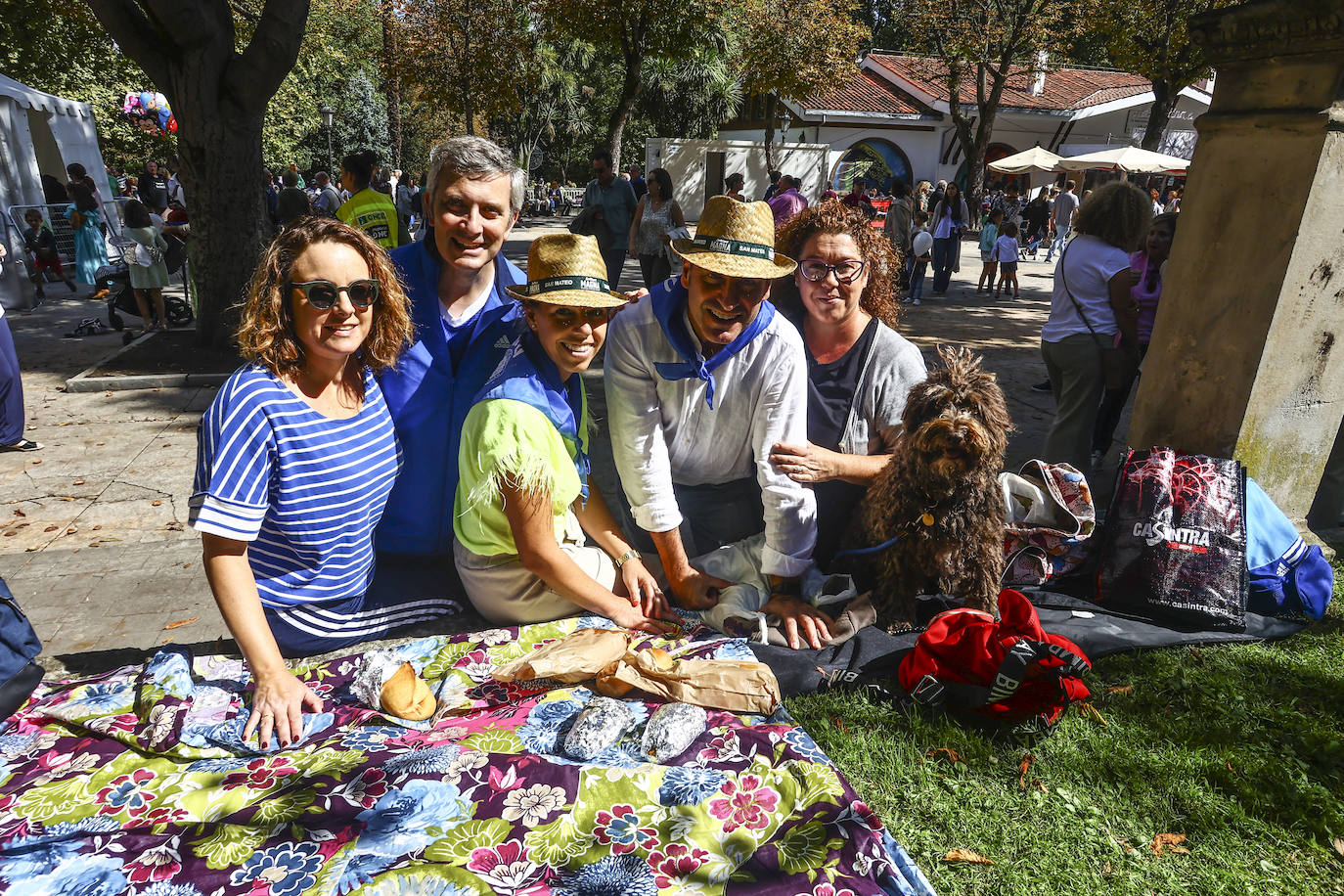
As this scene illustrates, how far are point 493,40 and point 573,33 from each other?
A: 5.95 m

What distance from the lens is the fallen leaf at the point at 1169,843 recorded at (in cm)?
241

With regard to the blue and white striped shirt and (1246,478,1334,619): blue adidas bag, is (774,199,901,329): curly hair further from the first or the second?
(1246,478,1334,619): blue adidas bag

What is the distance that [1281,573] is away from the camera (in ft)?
12.1

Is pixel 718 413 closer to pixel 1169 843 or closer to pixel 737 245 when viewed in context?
pixel 737 245

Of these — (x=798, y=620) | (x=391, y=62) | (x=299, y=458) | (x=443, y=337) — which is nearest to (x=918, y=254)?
(x=798, y=620)

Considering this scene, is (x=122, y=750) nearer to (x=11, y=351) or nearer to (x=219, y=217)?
(x=11, y=351)

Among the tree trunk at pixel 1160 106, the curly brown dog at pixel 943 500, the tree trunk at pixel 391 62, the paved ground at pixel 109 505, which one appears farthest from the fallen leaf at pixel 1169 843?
the tree trunk at pixel 391 62

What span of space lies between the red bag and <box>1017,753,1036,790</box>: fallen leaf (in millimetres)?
135

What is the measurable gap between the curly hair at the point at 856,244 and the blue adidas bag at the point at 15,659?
2.97 meters

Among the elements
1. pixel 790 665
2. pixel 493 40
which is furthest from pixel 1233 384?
pixel 493 40

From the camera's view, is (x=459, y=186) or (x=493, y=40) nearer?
(x=459, y=186)

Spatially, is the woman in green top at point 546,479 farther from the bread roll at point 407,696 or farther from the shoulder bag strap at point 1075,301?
the shoulder bag strap at point 1075,301

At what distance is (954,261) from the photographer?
1488 centimetres

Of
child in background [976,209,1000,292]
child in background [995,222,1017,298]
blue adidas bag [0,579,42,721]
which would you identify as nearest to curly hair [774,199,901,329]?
blue adidas bag [0,579,42,721]
